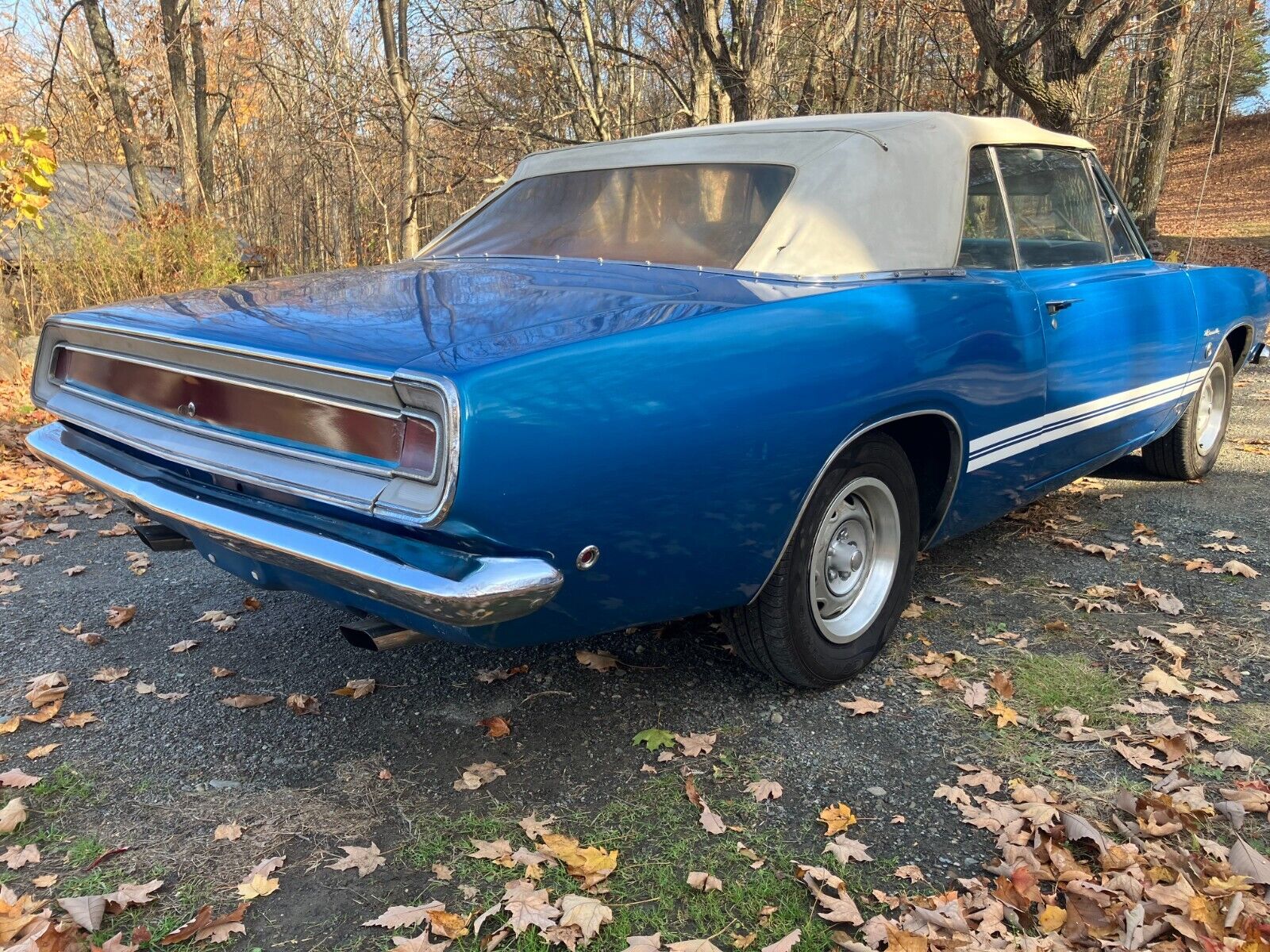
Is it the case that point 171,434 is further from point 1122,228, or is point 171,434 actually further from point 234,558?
point 1122,228

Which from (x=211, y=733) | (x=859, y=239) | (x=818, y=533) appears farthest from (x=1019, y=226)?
(x=211, y=733)

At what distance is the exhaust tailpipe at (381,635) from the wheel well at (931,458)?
149 cm

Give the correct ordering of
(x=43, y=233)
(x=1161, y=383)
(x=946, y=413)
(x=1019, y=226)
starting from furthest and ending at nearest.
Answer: (x=43, y=233) → (x=1161, y=383) → (x=1019, y=226) → (x=946, y=413)

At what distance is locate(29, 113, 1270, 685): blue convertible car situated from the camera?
6.23 feet

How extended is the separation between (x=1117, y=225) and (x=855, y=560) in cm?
238

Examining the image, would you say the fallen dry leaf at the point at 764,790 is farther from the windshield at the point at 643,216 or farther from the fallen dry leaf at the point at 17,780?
the fallen dry leaf at the point at 17,780

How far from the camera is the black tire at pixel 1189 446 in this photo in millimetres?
4809

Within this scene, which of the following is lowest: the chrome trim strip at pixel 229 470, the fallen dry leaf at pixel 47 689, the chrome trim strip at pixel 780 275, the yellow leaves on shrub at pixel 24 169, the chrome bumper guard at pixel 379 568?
the fallen dry leaf at pixel 47 689

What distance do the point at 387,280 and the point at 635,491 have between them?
131 centimetres

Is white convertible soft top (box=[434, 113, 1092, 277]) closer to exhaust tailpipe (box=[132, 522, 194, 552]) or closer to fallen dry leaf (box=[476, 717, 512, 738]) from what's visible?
fallen dry leaf (box=[476, 717, 512, 738])

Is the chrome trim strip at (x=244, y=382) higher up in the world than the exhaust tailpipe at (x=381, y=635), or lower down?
higher up

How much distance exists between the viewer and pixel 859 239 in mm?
2879

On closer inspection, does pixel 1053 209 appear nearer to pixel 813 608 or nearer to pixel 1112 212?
pixel 1112 212

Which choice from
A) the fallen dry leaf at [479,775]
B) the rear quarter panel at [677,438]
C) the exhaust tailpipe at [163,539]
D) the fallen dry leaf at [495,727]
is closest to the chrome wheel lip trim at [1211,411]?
the rear quarter panel at [677,438]
